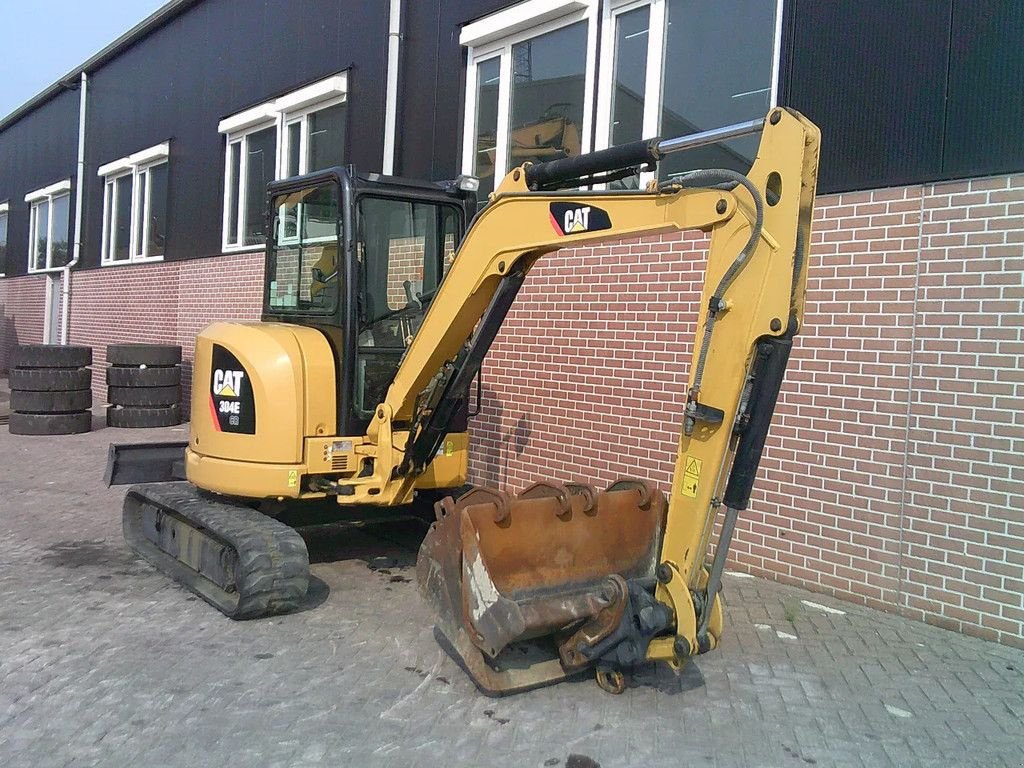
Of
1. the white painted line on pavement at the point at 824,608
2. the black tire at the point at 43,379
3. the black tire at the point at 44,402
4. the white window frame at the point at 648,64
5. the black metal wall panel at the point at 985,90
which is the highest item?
the white window frame at the point at 648,64

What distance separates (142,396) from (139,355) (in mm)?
629

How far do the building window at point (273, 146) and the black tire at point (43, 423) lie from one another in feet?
11.3

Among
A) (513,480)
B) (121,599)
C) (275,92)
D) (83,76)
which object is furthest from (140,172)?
(121,599)

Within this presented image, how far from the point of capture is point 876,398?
19.1 ft

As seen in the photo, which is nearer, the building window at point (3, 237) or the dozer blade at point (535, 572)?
the dozer blade at point (535, 572)

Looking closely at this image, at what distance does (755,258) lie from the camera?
386 centimetres

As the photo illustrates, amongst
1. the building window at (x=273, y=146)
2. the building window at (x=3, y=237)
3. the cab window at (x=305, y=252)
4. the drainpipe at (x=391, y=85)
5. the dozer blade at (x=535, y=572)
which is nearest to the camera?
the dozer blade at (x=535, y=572)

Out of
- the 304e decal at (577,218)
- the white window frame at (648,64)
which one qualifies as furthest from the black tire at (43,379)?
the 304e decal at (577,218)

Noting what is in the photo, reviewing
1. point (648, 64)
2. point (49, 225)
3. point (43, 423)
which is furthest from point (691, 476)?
point (49, 225)

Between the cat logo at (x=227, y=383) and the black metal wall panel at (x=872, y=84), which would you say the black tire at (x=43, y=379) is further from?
the black metal wall panel at (x=872, y=84)

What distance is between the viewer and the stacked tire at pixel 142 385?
42.9 feet

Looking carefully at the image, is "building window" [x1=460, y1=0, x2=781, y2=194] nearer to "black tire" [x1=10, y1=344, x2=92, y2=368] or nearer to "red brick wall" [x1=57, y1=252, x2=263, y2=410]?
"red brick wall" [x1=57, y1=252, x2=263, y2=410]

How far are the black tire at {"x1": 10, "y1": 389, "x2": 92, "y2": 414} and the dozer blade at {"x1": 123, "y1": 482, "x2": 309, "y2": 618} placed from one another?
718 centimetres

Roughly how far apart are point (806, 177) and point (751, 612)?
303 cm
